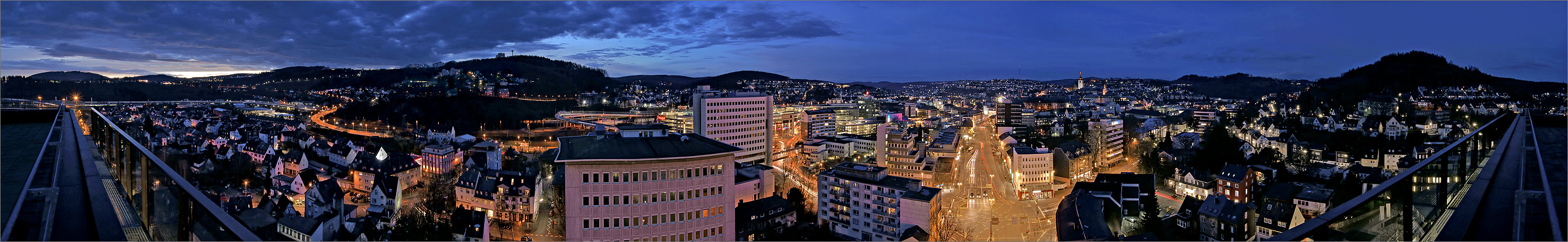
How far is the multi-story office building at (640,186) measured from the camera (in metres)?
8.36

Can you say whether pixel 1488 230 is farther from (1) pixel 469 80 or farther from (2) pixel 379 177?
(1) pixel 469 80

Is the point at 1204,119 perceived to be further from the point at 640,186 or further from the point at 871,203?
the point at 640,186

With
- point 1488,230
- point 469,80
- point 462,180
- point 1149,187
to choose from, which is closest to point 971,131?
point 1149,187

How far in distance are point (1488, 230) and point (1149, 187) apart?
18144 mm

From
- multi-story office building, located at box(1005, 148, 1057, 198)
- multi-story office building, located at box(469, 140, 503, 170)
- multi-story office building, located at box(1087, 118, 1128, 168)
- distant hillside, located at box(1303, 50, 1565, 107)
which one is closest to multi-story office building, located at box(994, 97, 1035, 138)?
multi-story office building, located at box(1087, 118, 1128, 168)

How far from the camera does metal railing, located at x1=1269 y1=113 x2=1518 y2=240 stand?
7.48 feet

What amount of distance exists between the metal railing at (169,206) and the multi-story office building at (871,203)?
37.5 feet

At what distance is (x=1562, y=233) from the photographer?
1.61m

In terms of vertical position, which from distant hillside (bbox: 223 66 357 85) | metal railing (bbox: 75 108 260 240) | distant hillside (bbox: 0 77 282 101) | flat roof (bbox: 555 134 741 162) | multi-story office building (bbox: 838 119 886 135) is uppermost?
distant hillside (bbox: 223 66 357 85)

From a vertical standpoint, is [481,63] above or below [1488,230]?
above

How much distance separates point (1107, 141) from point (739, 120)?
17.3 m

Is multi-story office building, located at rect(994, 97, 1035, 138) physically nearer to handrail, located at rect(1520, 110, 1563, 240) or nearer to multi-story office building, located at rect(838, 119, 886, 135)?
multi-story office building, located at rect(838, 119, 886, 135)

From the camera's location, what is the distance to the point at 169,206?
7.45ft

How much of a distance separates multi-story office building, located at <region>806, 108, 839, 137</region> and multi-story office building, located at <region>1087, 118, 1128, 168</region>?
13.3 metres
